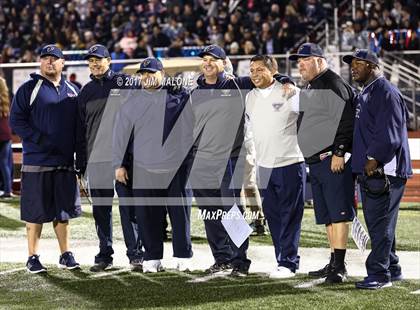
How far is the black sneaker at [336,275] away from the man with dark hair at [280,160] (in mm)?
371

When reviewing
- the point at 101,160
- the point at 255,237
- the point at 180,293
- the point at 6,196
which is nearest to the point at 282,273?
the point at 180,293

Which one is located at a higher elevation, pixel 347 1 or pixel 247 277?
pixel 347 1

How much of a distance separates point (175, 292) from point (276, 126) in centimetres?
167

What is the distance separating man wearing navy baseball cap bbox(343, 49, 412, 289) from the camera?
7.35m

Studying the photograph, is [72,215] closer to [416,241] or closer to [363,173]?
[363,173]

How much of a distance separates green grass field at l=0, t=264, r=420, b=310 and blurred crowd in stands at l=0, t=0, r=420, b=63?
11.5 metres

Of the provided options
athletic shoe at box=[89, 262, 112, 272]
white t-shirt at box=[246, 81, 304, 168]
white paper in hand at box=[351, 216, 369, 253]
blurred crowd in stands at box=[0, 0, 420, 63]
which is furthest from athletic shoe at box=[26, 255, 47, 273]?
blurred crowd in stands at box=[0, 0, 420, 63]

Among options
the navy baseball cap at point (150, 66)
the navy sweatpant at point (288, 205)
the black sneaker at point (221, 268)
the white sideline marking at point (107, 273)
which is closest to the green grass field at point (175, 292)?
the white sideline marking at point (107, 273)

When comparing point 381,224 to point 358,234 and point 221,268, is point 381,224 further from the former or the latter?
point 221,268

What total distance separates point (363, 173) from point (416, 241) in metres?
3.39

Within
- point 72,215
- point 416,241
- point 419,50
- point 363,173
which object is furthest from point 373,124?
point 419,50

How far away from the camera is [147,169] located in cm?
845

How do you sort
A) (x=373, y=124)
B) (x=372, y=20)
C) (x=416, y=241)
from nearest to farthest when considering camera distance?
1. (x=373, y=124)
2. (x=416, y=241)
3. (x=372, y=20)

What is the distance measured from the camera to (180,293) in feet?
24.7
